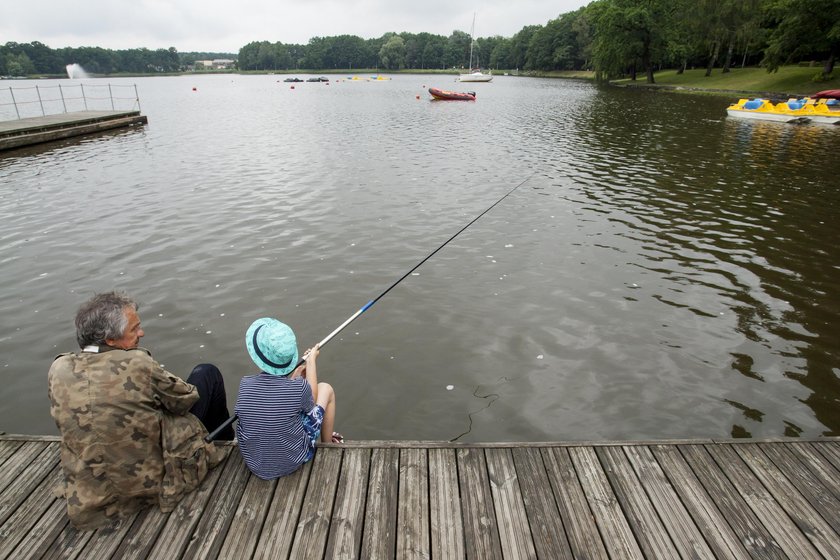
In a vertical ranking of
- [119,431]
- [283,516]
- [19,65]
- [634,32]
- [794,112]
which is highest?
[19,65]

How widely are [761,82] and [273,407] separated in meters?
65.3

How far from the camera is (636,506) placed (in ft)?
12.6

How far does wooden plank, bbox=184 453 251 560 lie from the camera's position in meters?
3.38

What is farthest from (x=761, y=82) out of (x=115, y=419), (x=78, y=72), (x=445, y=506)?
(x=78, y=72)

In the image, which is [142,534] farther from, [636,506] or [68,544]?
[636,506]

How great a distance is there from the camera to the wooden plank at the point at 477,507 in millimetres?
3441

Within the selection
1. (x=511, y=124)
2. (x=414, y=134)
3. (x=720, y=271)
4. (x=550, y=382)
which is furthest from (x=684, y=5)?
(x=550, y=382)

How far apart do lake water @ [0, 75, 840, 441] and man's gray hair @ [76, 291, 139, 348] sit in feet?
10.2

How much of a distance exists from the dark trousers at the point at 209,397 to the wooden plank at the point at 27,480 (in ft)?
4.67

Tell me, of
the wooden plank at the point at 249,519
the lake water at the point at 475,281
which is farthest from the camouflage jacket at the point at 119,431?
the lake water at the point at 475,281

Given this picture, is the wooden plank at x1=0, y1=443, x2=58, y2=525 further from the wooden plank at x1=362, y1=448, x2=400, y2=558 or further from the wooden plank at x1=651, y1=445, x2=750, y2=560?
the wooden plank at x1=651, y1=445, x2=750, y2=560

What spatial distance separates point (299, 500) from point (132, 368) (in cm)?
165

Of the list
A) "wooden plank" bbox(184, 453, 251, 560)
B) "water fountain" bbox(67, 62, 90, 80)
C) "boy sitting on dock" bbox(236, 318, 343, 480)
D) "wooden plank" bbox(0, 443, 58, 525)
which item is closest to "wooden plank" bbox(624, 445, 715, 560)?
"boy sitting on dock" bbox(236, 318, 343, 480)

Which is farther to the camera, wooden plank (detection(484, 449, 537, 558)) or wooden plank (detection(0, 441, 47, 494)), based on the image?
wooden plank (detection(0, 441, 47, 494))
